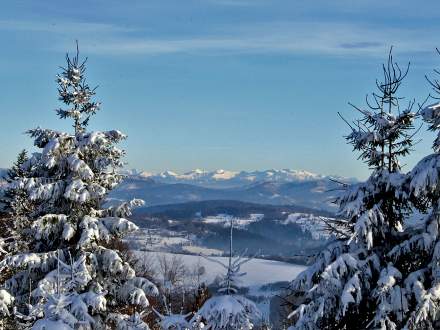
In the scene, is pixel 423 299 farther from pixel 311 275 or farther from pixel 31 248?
pixel 31 248

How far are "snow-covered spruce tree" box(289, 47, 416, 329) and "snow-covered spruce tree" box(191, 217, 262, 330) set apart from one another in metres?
3.07

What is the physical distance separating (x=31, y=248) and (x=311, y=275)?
1102 cm

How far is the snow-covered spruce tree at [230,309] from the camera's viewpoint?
993 cm

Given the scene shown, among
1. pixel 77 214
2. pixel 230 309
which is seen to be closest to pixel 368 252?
pixel 230 309

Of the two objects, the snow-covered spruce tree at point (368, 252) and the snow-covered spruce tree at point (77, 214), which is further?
the snow-covered spruce tree at point (77, 214)

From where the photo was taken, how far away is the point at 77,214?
19062 millimetres

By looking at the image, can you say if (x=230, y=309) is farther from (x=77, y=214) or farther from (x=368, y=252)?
(x=77, y=214)

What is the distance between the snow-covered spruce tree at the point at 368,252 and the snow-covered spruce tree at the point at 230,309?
307 centimetres

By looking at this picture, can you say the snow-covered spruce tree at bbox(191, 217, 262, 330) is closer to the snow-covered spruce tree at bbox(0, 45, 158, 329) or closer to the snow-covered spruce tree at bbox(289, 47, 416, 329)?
the snow-covered spruce tree at bbox(289, 47, 416, 329)

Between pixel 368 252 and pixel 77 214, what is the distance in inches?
370

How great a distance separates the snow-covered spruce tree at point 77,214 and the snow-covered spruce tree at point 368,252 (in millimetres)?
6535

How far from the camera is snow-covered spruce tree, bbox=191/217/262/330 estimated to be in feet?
32.6

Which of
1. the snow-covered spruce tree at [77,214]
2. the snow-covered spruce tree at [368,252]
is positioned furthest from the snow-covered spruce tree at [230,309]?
the snow-covered spruce tree at [77,214]

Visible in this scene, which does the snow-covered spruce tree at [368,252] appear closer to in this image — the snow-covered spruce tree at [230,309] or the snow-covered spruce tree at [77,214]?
the snow-covered spruce tree at [230,309]
